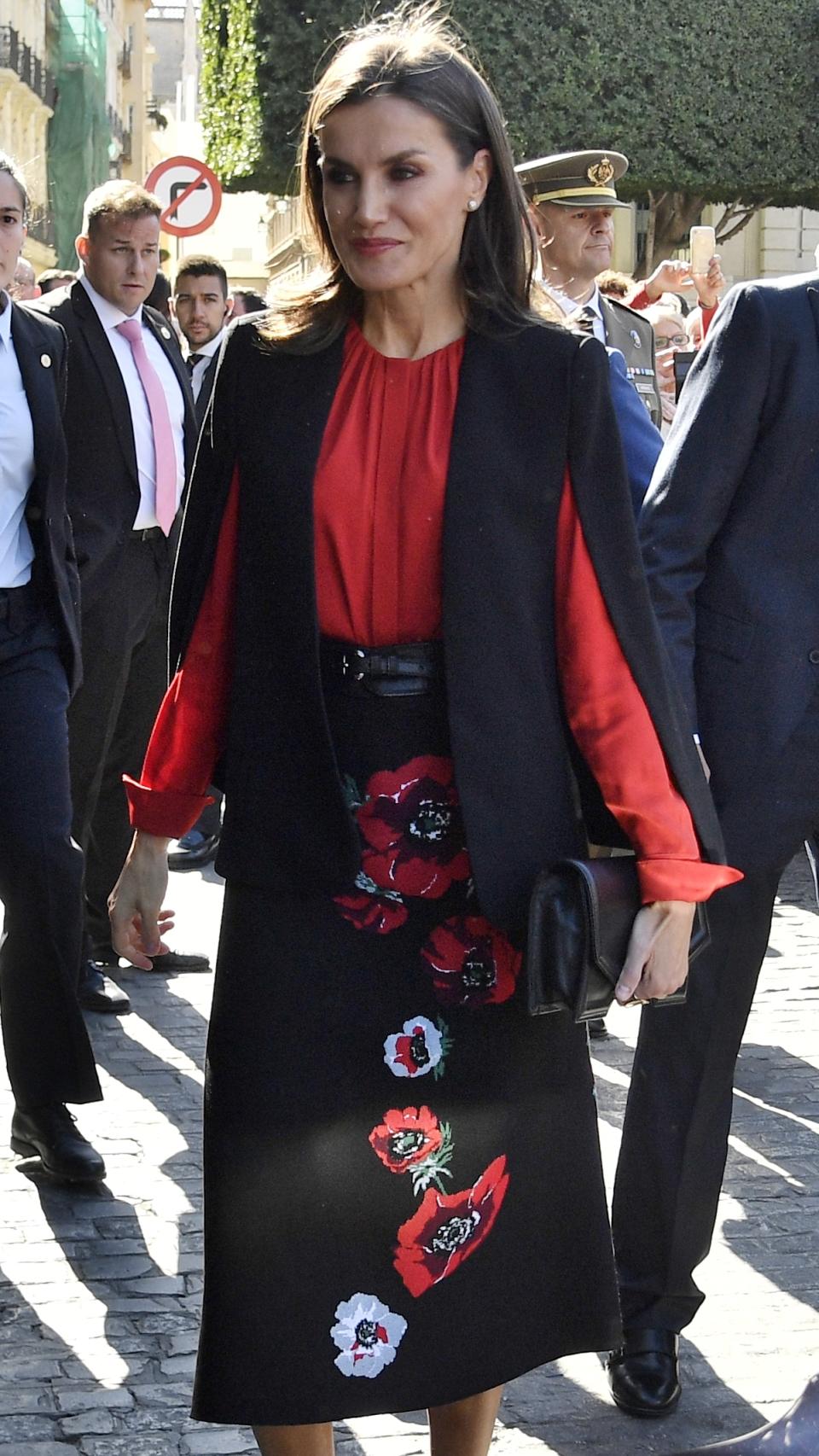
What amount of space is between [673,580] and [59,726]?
1766mm

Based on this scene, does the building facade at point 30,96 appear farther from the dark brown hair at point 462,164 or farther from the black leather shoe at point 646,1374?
the dark brown hair at point 462,164

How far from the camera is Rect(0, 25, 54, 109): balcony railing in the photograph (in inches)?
1740

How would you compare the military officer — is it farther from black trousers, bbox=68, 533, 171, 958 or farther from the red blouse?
the red blouse

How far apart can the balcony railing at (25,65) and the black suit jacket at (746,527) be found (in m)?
42.6

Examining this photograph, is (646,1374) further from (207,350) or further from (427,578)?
(207,350)

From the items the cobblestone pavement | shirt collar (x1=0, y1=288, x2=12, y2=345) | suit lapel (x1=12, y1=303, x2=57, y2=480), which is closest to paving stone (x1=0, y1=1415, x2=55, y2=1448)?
the cobblestone pavement

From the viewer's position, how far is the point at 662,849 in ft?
8.93

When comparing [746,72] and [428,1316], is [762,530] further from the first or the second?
[746,72]

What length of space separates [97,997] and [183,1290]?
219cm

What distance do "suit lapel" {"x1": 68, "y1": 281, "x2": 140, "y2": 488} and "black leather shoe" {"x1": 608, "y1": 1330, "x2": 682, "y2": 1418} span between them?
11.5ft

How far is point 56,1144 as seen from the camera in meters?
4.76

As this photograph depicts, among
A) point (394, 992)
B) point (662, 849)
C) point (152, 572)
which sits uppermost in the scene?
point (662, 849)

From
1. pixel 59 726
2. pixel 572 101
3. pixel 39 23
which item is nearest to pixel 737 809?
pixel 59 726

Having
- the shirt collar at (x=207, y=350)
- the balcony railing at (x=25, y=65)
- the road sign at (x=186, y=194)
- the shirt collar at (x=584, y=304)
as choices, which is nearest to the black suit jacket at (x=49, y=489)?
the shirt collar at (x=584, y=304)
